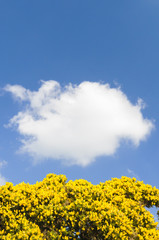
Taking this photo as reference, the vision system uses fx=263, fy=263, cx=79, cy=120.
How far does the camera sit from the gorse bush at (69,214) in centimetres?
1423

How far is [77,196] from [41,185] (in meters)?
2.51

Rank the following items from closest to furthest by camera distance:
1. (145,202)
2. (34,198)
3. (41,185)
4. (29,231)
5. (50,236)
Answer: (29,231)
(50,236)
(34,198)
(41,185)
(145,202)

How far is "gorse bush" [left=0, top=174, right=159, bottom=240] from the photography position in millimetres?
14227

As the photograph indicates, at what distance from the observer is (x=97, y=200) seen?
626 inches

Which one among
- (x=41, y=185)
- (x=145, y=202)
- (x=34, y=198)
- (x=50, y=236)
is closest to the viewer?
(x=50, y=236)

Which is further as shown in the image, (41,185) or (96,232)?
(41,185)

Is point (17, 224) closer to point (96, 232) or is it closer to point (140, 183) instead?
point (96, 232)

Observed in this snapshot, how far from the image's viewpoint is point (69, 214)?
14.8 meters

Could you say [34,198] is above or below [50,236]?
above

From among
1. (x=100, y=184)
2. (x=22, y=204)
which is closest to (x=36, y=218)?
(x=22, y=204)

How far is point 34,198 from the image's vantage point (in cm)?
1530

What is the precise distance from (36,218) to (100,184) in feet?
18.7

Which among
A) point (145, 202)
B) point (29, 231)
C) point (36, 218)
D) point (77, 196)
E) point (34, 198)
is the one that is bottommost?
point (29, 231)

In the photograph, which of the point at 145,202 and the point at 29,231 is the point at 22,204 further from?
the point at 145,202
